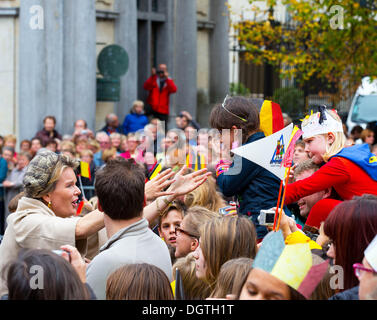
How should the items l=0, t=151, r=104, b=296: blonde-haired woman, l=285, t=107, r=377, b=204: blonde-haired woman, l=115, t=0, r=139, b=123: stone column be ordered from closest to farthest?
l=0, t=151, r=104, b=296: blonde-haired woman, l=285, t=107, r=377, b=204: blonde-haired woman, l=115, t=0, r=139, b=123: stone column

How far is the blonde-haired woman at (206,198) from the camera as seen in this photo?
648cm

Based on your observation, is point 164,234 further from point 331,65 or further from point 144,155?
point 331,65

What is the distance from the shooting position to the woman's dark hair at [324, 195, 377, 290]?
4059mm

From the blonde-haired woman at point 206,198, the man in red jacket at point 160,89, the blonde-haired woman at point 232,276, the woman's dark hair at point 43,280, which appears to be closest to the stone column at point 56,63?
the man in red jacket at point 160,89

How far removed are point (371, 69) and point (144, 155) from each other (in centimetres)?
778

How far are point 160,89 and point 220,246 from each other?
15.1m

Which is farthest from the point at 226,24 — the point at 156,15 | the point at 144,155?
the point at 144,155

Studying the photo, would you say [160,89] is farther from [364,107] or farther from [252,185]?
[252,185]

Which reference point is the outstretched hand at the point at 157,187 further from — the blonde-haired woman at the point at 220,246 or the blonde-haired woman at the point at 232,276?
the blonde-haired woman at the point at 232,276

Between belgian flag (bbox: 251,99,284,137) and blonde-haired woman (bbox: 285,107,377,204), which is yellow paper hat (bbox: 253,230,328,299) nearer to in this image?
blonde-haired woman (bbox: 285,107,377,204)

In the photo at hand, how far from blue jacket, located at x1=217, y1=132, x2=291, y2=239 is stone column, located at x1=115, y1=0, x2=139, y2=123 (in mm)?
13421

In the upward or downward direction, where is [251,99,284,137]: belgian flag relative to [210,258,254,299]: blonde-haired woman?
upward

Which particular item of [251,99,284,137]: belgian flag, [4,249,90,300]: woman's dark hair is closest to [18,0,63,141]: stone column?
[251,99,284,137]: belgian flag

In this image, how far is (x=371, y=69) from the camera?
1686cm
